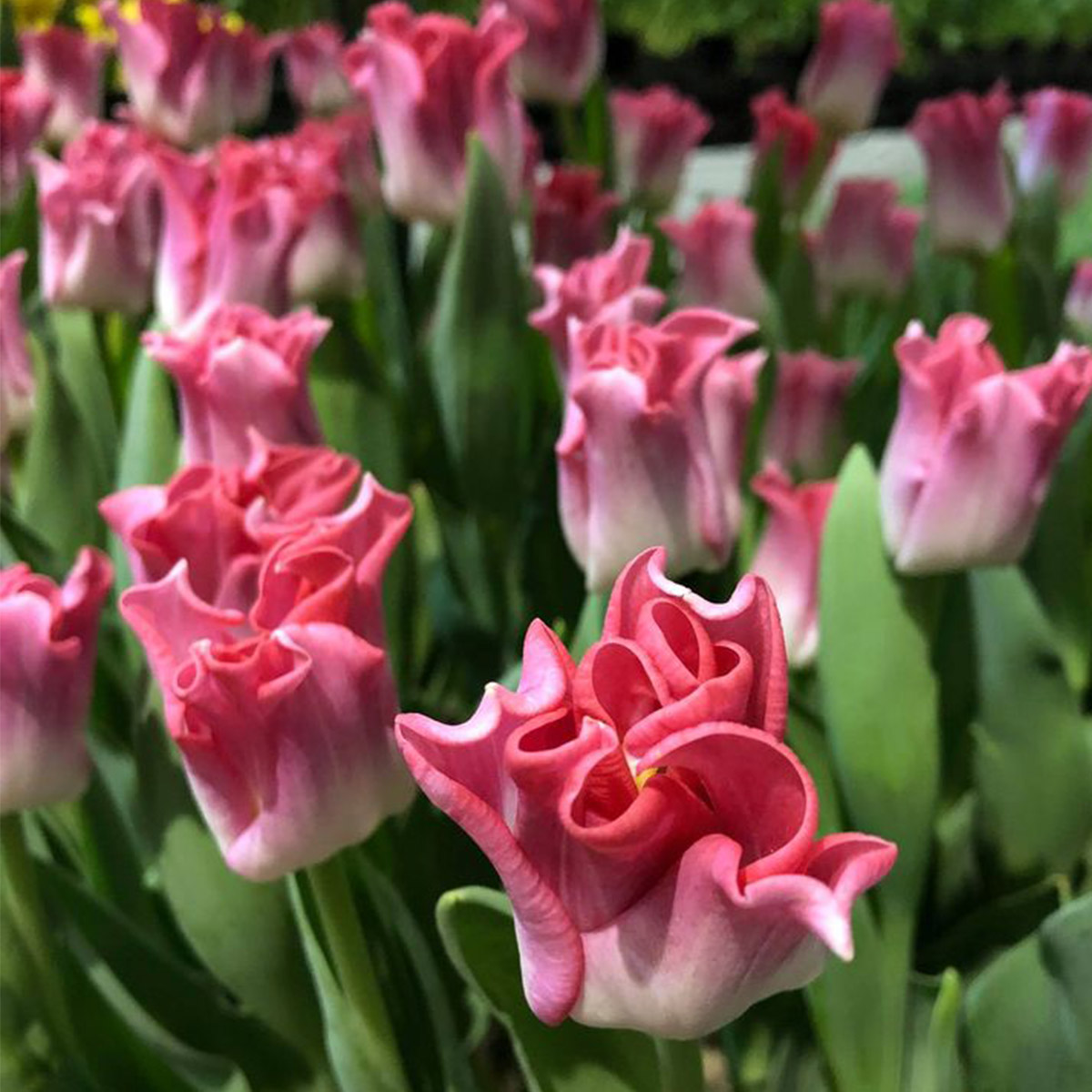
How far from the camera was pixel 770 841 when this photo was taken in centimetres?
21

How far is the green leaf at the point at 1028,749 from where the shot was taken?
0.48 metres

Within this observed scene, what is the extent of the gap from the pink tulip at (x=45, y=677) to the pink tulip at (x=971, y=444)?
0.72ft

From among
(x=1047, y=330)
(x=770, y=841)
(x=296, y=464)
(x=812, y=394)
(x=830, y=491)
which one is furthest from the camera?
(x=1047, y=330)

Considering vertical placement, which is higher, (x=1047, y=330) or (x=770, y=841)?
(x=770, y=841)

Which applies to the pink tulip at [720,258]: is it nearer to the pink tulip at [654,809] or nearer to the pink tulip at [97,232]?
the pink tulip at [97,232]

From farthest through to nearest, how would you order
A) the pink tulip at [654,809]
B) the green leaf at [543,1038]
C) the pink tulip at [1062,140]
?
the pink tulip at [1062,140]
the green leaf at [543,1038]
the pink tulip at [654,809]

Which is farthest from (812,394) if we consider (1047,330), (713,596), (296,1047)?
(296,1047)

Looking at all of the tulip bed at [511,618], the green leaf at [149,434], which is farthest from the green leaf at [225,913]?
the green leaf at [149,434]

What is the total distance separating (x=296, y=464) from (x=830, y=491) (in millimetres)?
188

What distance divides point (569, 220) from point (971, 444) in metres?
0.34

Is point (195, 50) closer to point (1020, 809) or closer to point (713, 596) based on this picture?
point (713, 596)

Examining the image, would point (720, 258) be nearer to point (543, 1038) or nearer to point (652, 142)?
point (652, 142)

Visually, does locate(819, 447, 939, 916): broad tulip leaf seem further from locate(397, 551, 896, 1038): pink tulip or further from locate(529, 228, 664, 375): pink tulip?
locate(397, 551, 896, 1038): pink tulip

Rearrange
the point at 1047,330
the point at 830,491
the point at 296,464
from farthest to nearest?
the point at 1047,330 < the point at 830,491 < the point at 296,464
